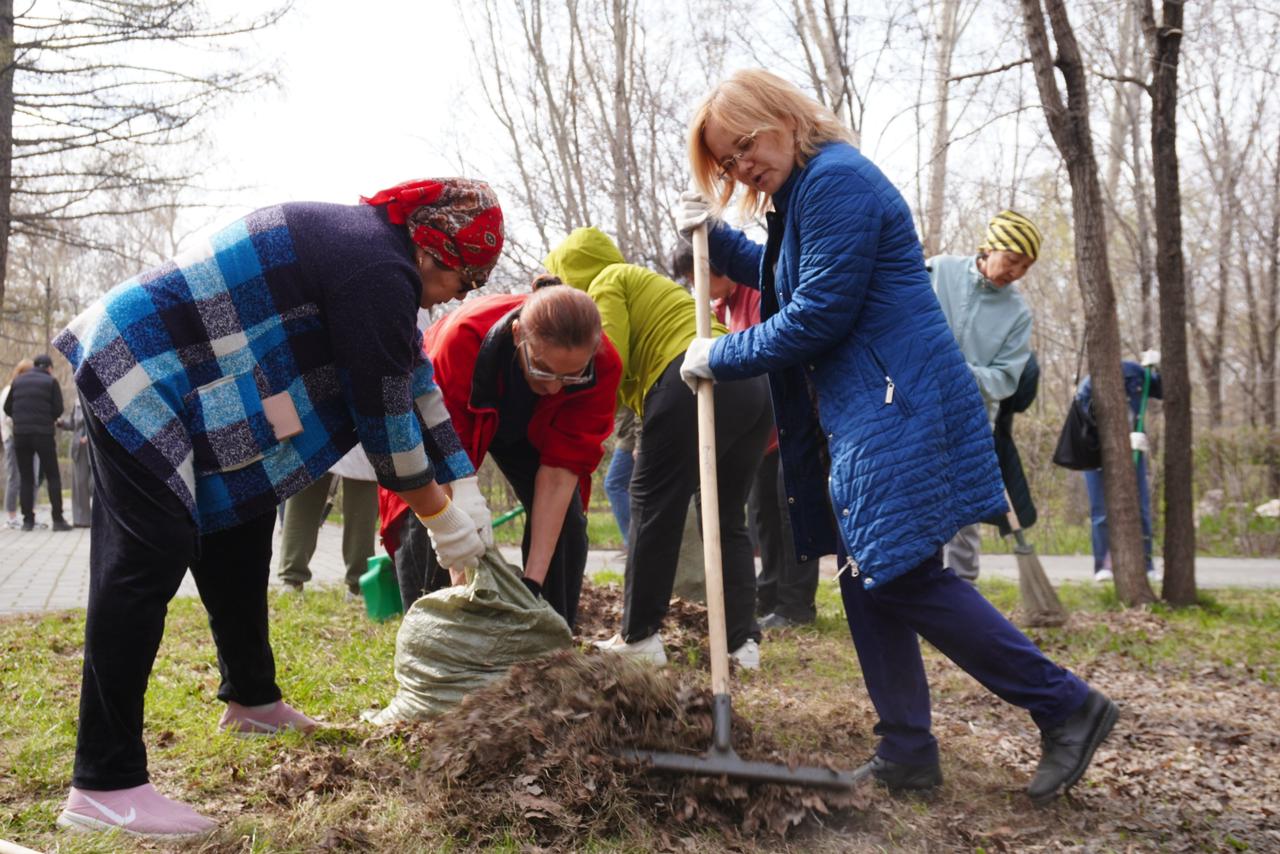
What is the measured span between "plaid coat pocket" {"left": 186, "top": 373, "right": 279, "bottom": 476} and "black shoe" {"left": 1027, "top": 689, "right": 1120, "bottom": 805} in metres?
2.05

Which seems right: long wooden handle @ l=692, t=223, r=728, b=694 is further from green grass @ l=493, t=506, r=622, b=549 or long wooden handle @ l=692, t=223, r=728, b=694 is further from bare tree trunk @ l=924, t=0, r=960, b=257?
bare tree trunk @ l=924, t=0, r=960, b=257

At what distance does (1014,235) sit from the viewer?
4.79 metres

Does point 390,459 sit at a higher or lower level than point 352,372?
lower

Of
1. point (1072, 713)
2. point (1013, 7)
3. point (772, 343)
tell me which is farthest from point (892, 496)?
point (1013, 7)

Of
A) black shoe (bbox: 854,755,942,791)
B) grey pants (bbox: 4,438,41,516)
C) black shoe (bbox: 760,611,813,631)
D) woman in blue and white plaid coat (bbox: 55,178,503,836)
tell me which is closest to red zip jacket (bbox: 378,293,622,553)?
woman in blue and white plaid coat (bbox: 55,178,503,836)

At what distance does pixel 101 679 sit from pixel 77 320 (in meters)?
0.79

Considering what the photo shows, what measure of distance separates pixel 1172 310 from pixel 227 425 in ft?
16.3

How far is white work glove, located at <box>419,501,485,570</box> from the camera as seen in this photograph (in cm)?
285

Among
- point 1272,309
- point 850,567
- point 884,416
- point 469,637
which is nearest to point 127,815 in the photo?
point 469,637

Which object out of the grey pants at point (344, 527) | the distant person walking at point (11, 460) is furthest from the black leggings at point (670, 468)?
the distant person walking at point (11, 460)

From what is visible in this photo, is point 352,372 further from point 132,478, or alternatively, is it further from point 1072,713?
point 1072,713

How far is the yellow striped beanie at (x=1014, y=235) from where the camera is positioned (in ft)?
15.7

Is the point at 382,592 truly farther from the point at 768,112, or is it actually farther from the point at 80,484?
the point at 80,484

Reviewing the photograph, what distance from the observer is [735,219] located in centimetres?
304
